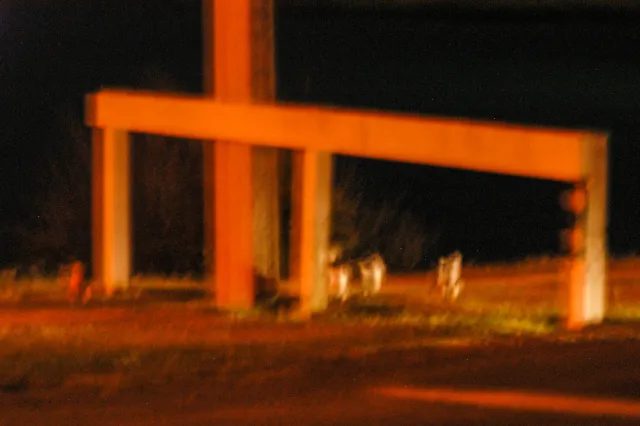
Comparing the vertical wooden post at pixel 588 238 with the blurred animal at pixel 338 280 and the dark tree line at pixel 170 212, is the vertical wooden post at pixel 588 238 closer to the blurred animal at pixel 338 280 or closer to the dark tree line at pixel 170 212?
the blurred animal at pixel 338 280

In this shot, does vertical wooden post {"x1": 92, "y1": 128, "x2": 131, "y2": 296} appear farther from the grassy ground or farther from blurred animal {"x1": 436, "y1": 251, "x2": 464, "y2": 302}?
blurred animal {"x1": 436, "y1": 251, "x2": 464, "y2": 302}

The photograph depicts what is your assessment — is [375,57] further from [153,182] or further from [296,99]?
[153,182]

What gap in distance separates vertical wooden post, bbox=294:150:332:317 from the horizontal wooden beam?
0.65 feet

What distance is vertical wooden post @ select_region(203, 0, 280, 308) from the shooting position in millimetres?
13539

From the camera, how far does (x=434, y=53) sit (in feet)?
151

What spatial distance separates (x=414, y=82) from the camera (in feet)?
137

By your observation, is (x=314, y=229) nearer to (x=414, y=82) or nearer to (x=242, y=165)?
(x=242, y=165)

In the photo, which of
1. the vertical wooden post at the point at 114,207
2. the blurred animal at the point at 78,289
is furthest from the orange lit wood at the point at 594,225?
the vertical wooden post at the point at 114,207

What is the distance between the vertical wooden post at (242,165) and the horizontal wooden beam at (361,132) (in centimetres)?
25

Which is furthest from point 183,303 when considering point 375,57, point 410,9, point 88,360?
point 375,57

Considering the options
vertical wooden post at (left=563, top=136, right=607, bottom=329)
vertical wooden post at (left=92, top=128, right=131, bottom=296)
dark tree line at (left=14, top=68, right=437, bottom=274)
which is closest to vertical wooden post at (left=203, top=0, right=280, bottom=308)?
vertical wooden post at (left=92, top=128, right=131, bottom=296)

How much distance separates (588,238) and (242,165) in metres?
4.01

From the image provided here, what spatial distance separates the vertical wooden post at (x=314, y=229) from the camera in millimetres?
13078

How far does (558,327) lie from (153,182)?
491 inches
